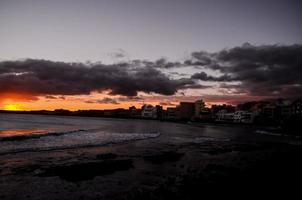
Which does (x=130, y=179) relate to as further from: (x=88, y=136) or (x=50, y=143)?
(x=88, y=136)

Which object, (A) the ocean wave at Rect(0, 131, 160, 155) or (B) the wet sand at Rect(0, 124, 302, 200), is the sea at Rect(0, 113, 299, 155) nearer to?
(A) the ocean wave at Rect(0, 131, 160, 155)

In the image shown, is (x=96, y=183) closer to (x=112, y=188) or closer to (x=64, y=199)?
(x=112, y=188)

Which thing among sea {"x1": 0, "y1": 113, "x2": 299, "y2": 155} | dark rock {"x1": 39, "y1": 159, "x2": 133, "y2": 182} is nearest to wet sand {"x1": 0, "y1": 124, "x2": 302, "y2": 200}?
dark rock {"x1": 39, "y1": 159, "x2": 133, "y2": 182}

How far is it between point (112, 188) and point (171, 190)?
3.06 meters

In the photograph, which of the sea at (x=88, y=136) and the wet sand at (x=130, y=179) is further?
the sea at (x=88, y=136)

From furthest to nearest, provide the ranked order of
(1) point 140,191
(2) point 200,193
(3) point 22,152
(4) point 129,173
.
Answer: (3) point 22,152 < (4) point 129,173 < (1) point 140,191 < (2) point 200,193

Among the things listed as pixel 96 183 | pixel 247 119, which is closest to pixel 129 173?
pixel 96 183

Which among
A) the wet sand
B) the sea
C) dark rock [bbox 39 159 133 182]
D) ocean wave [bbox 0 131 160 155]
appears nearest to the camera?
the wet sand

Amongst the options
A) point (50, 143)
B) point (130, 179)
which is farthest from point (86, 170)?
point (50, 143)

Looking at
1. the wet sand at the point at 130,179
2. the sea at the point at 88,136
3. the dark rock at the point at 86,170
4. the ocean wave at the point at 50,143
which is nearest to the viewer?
the wet sand at the point at 130,179

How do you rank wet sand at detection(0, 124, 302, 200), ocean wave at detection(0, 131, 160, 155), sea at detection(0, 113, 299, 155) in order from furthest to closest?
sea at detection(0, 113, 299, 155) < ocean wave at detection(0, 131, 160, 155) < wet sand at detection(0, 124, 302, 200)

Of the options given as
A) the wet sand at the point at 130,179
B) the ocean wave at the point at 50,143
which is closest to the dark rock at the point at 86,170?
the wet sand at the point at 130,179

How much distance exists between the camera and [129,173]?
53.0 feet

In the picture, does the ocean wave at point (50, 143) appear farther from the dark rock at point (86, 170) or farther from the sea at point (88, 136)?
the dark rock at point (86, 170)
